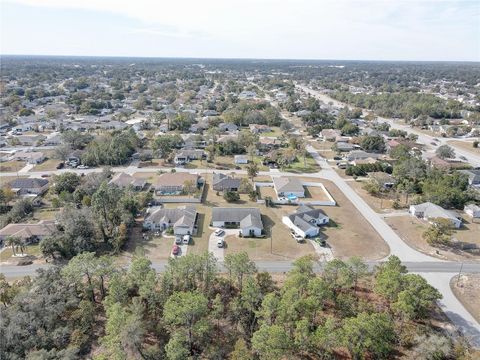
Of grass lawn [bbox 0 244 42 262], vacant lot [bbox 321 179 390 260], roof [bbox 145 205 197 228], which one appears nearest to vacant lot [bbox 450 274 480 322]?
vacant lot [bbox 321 179 390 260]

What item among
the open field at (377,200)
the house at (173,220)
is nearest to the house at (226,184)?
the house at (173,220)

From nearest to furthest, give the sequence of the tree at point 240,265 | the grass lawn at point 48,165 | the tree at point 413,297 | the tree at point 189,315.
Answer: the tree at point 189,315, the tree at point 413,297, the tree at point 240,265, the grass lawn at point 48,165

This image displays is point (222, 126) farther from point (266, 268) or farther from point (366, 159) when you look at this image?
point (266, 268)

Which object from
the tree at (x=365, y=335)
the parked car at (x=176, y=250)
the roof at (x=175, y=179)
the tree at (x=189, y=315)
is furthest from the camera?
the roof at (x=175, y=179)

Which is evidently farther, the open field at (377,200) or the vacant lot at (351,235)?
the open field at (377,200)

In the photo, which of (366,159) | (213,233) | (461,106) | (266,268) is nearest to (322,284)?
(266,268)

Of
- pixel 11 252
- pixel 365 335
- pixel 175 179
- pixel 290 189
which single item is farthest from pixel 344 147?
pixel 11 252

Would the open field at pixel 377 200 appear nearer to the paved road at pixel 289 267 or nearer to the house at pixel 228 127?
the paved road at pixel 289 267

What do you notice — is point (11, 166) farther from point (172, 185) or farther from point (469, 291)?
point (469, 291)
